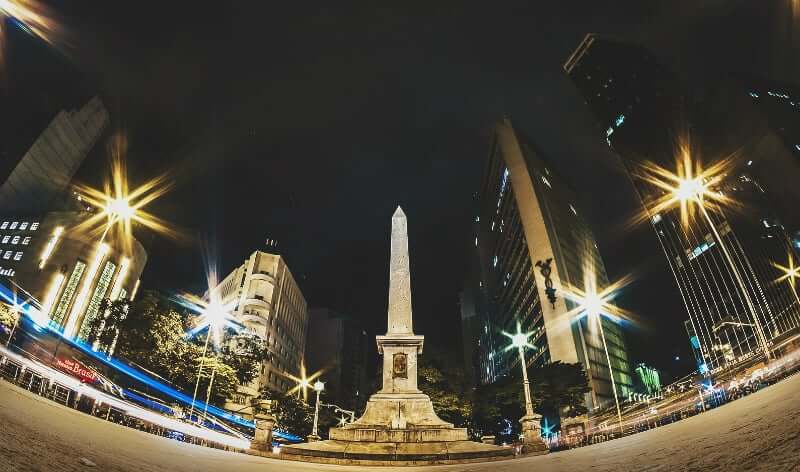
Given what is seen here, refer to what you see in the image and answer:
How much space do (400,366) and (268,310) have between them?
4118cm

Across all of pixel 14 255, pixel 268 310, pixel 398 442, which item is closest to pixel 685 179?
pixel 398 442

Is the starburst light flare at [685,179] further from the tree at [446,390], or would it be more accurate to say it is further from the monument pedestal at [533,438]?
the monument pedestal at [533,438]

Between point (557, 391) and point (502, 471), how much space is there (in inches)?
1100

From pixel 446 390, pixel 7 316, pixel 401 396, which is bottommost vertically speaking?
pixel 401 396

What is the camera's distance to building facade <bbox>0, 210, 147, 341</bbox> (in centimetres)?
3834

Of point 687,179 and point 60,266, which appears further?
point 687,179

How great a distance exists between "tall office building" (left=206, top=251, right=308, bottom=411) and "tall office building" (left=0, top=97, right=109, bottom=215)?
2646 centimetres

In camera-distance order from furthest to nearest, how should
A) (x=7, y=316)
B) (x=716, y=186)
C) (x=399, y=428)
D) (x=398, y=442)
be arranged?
(x=716, y=186) → (x=7, y=316) → (x=399, y=428) → (x=398, y=442)

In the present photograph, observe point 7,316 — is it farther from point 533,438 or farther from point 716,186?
point 716,186

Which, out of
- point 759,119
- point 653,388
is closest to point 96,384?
point 759,119

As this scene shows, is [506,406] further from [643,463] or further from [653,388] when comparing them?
[653,388]

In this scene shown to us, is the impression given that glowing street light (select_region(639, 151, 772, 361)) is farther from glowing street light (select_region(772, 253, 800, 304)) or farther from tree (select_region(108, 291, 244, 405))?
tree (select_region(108, 291, 244, 405))

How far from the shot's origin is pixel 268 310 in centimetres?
5294

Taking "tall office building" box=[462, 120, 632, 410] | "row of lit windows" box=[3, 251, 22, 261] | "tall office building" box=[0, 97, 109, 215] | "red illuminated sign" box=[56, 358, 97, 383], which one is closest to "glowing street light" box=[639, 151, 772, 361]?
"tall office building" box=[462, 120, 632, 410]
